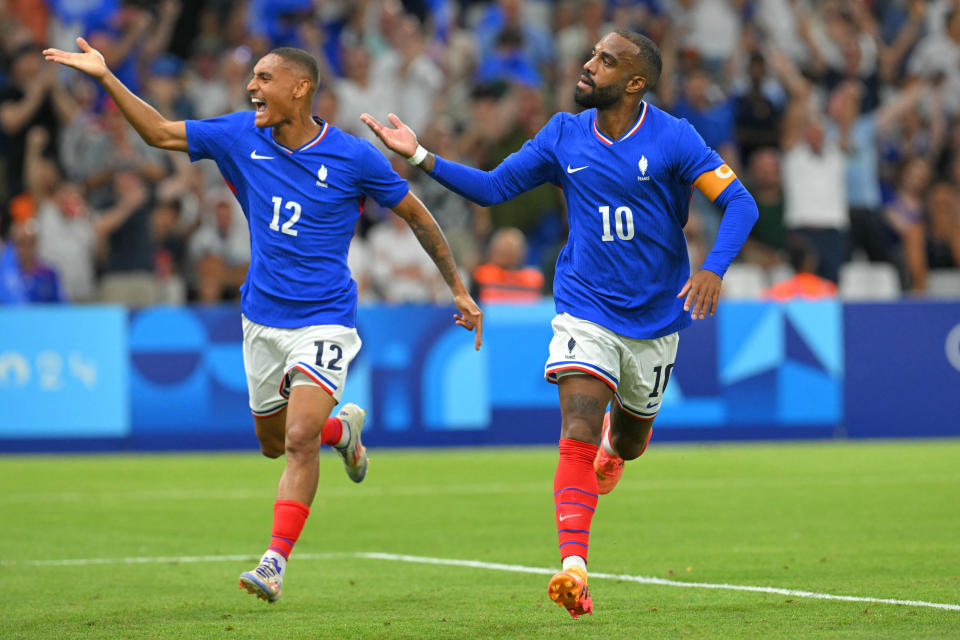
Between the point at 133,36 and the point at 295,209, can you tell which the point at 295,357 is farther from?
the point at 133,36

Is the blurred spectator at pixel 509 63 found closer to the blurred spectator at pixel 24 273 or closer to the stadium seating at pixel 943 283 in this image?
the stadium seating at pixel 943 283

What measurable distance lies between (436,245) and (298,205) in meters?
0.73

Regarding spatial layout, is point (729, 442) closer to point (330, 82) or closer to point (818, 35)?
point (330, 82)

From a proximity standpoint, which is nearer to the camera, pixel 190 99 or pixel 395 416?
pixel 395 416

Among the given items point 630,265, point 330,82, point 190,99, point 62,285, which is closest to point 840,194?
point 330,82

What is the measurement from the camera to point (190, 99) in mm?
18141

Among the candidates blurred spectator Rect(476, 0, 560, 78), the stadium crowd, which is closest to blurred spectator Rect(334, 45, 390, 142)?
the stadium crowd

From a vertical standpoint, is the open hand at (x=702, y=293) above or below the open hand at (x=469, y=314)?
above

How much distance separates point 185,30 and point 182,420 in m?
Result: 6.06

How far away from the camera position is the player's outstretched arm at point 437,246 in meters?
7.62

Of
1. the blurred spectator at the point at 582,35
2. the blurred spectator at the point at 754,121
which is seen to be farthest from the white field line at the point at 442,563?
the blurred spectator at the point at 582,35

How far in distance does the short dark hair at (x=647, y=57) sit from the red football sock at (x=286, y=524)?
2.56 m

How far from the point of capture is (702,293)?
21.5 feet

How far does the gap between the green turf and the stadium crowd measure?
2.45 m
